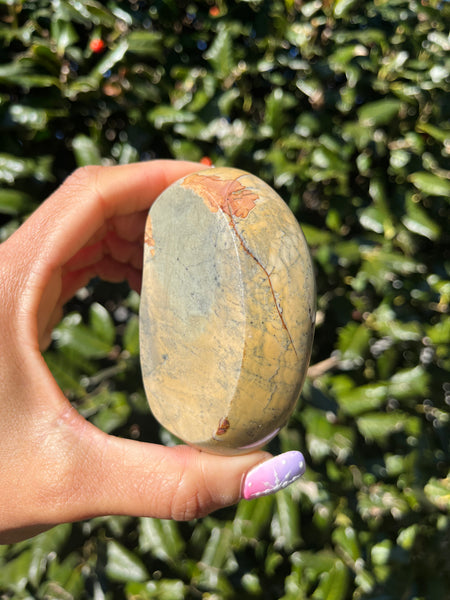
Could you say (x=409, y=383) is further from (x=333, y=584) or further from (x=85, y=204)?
(x=85, y=204)

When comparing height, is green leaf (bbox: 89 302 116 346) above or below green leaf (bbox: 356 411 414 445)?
above

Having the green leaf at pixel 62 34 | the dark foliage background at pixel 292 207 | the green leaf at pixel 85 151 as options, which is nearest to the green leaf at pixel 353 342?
the dark foliage background at pixel 292 207

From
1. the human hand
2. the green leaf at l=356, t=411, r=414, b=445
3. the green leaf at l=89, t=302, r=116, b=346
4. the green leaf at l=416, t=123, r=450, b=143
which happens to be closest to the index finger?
the human hand

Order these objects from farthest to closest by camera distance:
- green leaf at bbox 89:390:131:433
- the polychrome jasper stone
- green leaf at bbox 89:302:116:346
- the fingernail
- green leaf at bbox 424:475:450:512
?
green leaf at bbox 424:475:450:512 < green leaf at bbox 89:302:116:346 < green leaf at bbox 89:390:131:433 < the fingernail < the polychrome jasper stone

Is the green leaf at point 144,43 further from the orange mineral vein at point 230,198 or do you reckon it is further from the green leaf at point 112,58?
the orange mineral vein at point 230,198

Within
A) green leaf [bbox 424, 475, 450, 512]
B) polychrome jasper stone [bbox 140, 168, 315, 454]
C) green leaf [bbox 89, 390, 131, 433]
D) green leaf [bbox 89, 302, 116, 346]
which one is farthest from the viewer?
green leaf [bbox 424, 475, 450, 512]

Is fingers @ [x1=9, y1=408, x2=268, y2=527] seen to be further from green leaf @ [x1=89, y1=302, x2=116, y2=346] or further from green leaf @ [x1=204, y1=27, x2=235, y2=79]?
green leaf @ [x1=204, y1=27, x2=235, y2=79]
